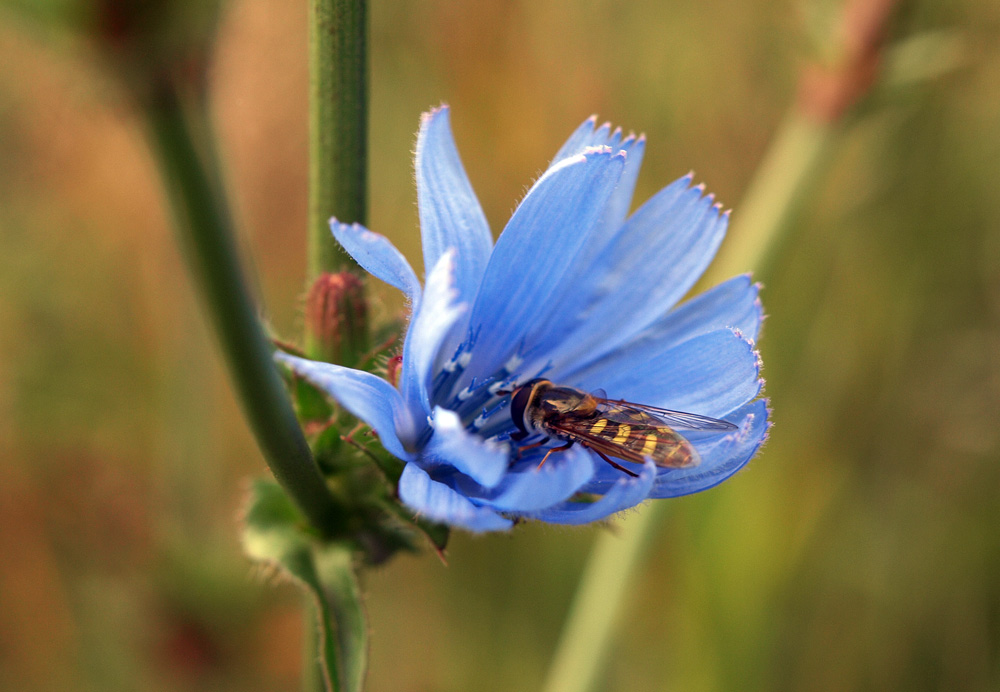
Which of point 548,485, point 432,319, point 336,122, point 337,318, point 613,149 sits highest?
point 613,149

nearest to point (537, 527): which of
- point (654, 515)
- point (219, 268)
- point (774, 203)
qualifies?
point (654, 515)

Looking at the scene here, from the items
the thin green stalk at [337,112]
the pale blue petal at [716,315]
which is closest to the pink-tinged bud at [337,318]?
the thin green stalk at [337,112]

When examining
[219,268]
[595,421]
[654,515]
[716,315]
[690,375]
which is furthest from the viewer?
[654,515]

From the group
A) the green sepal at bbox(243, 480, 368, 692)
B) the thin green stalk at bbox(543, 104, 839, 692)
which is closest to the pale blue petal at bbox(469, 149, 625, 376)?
the green sepal at bbox(243, 480, 368, 692)

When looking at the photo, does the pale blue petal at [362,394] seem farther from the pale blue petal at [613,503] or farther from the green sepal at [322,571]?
the green sepal at [322,571]

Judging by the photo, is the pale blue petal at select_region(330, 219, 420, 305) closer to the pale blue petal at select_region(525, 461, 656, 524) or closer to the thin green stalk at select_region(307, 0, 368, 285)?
the thin green stalk at select_region(307, 0, 368, 285)

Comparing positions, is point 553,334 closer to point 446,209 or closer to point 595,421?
point 595,421
